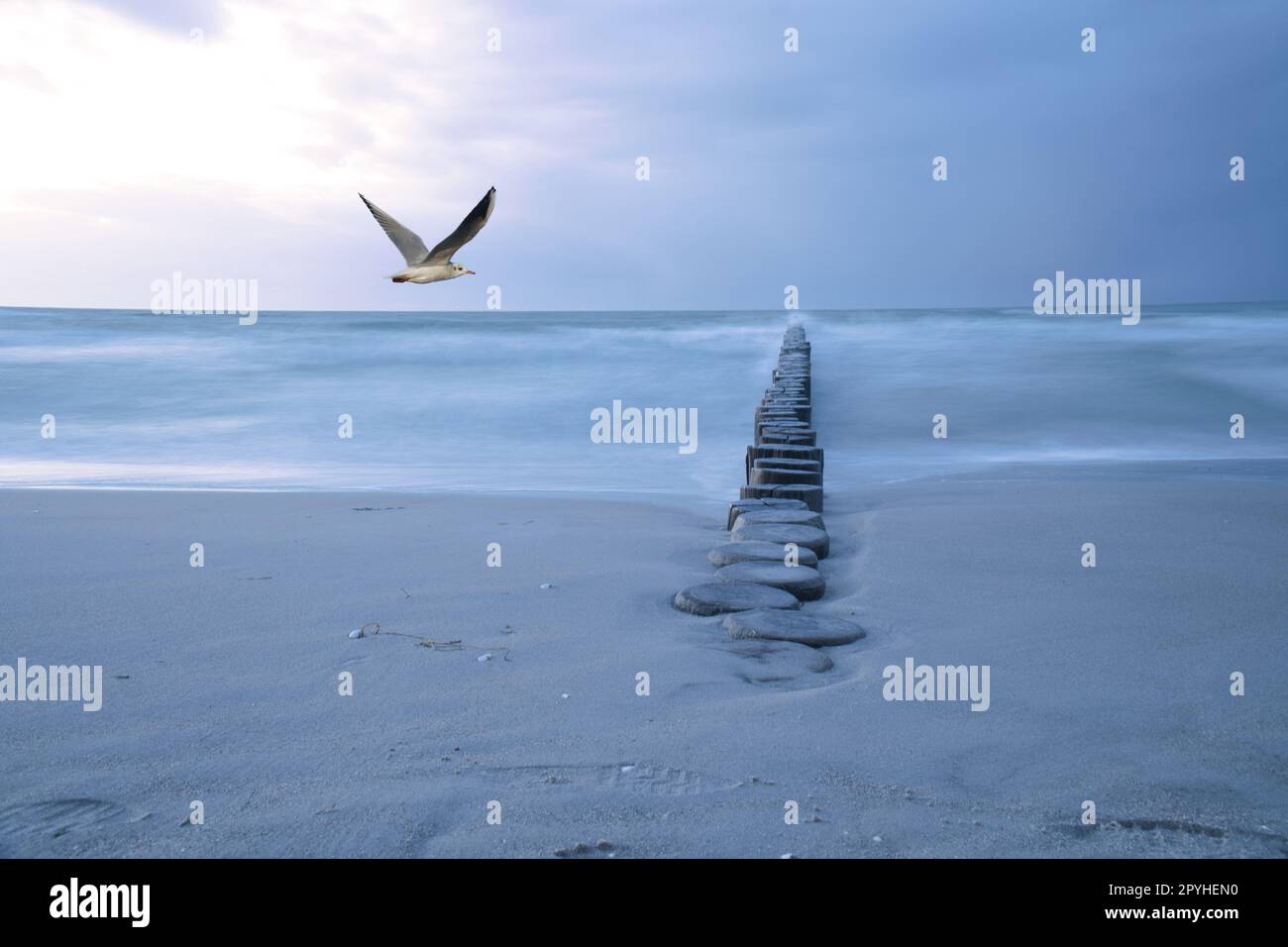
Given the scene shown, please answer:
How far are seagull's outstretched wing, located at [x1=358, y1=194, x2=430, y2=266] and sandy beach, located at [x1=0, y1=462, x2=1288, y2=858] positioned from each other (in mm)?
1181

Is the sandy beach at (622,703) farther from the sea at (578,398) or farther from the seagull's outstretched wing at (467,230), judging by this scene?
the sea at (578,398)

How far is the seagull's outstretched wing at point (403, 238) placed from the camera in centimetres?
295

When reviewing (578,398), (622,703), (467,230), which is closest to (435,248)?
(467,230)

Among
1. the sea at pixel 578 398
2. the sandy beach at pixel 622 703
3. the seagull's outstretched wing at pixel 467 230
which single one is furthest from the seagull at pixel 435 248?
the sea at pixel 578 398

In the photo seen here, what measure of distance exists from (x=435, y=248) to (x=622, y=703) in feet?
4.32

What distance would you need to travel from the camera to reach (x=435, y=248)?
272 centimetres

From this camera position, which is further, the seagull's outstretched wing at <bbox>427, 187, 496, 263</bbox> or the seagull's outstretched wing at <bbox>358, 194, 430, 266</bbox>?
the seagull's outstretched wing at <bbox>358, 194, 430, 266</bbox>

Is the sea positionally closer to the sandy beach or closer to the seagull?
the sandy beach

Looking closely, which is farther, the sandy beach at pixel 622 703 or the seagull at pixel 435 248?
the seagull at pixel 435 248

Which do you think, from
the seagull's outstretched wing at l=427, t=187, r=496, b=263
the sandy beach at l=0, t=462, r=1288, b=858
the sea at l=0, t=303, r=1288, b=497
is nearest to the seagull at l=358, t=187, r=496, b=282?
the seagull's outstretched wing at l=427, t=187, r=496, b=263

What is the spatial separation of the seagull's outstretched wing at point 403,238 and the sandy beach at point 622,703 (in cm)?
118

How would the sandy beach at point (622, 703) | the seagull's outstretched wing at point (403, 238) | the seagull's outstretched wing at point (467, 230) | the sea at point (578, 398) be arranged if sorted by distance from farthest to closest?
the sea at point (578, 398) → the seagull's outstretched wing at point (403, 238) → the seagull's outstretched wing at point (467, 230) → the sandy beach at point (622, 703)

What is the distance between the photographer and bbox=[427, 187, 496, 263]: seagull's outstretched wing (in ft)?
8.52

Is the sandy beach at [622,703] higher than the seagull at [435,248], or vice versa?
the seagull at [435,248]
